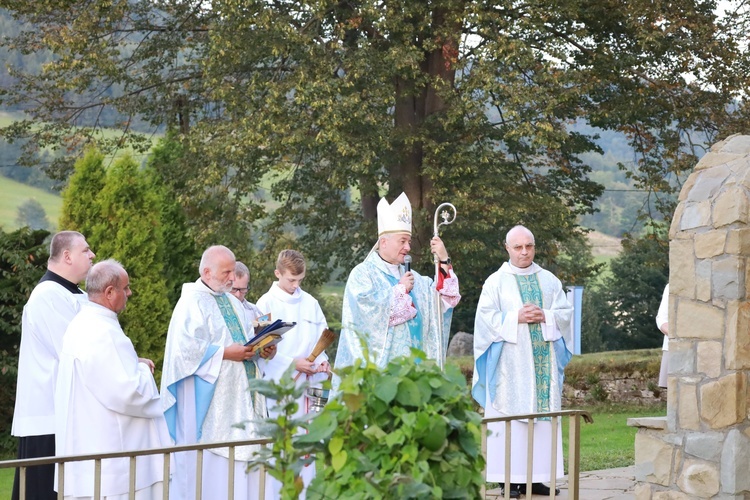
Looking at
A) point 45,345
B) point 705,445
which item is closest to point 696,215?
point 705,445

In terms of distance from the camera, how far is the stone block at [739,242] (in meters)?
6.40

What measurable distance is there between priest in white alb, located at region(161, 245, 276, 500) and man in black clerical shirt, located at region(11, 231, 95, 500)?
2.10ft

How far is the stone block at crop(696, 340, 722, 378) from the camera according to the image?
6.45 meters

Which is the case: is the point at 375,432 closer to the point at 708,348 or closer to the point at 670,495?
the point at 708,348

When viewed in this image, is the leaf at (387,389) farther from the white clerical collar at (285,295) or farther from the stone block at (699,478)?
the white clerical collar at (285,295)

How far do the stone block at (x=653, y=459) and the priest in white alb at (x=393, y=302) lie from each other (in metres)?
1.39

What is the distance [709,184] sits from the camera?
668cm

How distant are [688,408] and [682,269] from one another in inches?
33.5

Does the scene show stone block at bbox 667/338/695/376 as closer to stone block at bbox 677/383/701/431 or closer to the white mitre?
stone block at bbox 677/383/701/431

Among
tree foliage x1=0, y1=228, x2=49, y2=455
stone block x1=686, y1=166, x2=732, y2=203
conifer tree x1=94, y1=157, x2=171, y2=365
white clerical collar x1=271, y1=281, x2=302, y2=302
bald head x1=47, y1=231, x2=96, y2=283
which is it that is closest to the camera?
bald head x1=47, y1=231, x2=96, y2=283

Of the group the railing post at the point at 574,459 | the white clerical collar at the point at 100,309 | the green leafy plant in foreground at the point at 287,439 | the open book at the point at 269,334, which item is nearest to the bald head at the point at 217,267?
the open book at the point at 269,334

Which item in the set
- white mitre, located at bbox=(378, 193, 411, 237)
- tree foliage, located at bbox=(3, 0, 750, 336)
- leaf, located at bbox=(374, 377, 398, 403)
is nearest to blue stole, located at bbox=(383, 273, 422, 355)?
white mitre, located at bbox=(378, 193, 411, 237)

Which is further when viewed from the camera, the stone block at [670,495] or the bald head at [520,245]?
the bald head at [520,245]

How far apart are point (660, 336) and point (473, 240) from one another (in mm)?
14167
